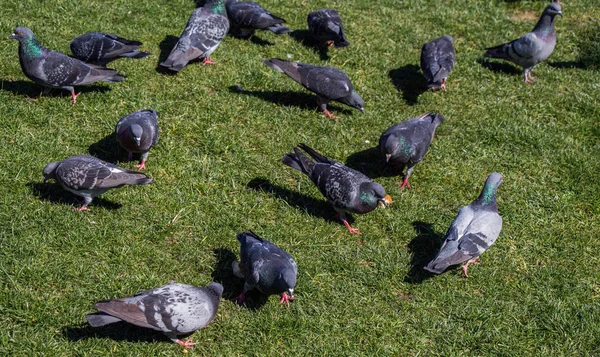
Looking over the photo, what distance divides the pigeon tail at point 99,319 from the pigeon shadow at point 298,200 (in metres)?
2.65

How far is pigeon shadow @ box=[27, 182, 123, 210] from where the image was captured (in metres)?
7.03

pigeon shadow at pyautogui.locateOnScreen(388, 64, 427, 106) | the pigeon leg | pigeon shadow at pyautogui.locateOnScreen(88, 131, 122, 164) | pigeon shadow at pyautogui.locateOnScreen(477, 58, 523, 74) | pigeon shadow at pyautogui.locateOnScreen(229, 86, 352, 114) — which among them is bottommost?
the pigeon leg

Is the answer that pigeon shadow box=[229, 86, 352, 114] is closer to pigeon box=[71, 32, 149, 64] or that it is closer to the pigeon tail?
pigeon box=[71, 32, 149, 64]

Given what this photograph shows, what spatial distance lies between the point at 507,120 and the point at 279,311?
16.2ft

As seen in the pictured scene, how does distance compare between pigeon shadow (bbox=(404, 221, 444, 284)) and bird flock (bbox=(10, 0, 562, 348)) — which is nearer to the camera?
bird flock (bbox=(10, 0, 562, 348))

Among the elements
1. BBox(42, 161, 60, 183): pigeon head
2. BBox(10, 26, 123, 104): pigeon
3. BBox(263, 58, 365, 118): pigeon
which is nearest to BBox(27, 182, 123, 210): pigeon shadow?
BBox(42, 161, 60, 183): pigeon head

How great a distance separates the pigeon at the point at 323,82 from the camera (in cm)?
885

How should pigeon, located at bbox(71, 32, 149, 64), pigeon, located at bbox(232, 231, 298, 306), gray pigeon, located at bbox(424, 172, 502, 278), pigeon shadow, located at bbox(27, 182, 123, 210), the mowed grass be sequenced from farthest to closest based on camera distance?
pigeon, located at bbox(71, 32, 149, 64) → pigeon shadow, located at bbox(27, 182, 123, 210) → gray pigeon, located at bbox(424, 172, 502, 278) → the mowed grass → pigeon, located at bbox(232, 231, 298, 306)

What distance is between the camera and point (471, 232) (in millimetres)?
6938

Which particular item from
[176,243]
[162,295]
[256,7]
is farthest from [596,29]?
[162,295]

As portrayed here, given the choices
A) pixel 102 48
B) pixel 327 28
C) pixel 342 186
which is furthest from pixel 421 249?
pixel 102 48

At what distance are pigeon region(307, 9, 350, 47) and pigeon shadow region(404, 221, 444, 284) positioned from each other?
11.9 ft

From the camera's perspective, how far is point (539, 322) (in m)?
6.56

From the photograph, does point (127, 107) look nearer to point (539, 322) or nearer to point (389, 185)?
point (389, 185)
